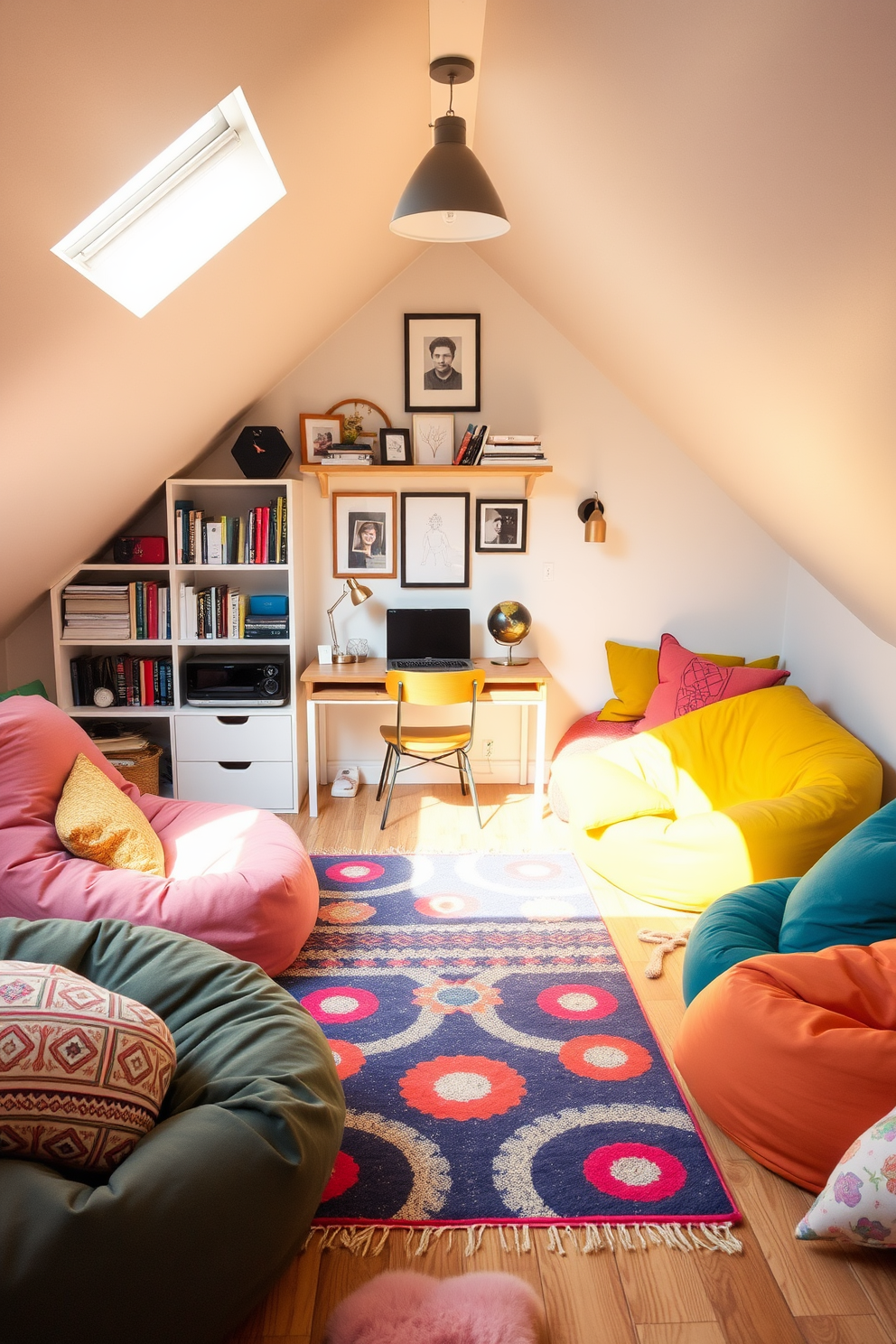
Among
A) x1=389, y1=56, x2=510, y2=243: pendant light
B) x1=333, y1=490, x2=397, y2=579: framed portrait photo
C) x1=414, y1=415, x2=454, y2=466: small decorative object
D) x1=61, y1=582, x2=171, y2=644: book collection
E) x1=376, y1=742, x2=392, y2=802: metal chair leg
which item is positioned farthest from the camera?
x1=333, y1=490, x2=397, y2=579: framed portrait photo

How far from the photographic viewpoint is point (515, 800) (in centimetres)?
466

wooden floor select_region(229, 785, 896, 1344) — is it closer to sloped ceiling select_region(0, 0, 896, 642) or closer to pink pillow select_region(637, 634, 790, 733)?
sloped ceiling select_region(0, 0, 896, 642)

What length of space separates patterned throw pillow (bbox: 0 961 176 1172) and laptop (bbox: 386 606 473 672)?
3.03 meters

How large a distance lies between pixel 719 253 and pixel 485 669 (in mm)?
2532

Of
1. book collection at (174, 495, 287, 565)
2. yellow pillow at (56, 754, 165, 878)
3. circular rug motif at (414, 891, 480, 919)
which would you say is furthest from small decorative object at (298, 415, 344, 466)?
circular rug motif at (414, 891, 480, 919)

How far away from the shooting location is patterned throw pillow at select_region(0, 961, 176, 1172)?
60.6 inches

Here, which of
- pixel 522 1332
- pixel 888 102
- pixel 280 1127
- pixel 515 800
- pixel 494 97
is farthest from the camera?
pixel 515 800

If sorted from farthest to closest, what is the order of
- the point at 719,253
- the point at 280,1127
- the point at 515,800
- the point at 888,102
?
the point at 515,800
the point at 719,253
the point at 280,1127
the point at 888,102

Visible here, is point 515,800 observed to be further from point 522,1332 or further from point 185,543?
point 522,1332

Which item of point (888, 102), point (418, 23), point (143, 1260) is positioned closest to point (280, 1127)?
point (143, 1260)

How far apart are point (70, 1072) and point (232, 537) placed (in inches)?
121

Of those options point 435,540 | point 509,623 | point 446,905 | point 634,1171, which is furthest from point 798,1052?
point 435,540

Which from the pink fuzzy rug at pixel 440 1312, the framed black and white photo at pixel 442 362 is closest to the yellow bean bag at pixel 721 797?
the pink fuzzy rug at pixel 440 1312

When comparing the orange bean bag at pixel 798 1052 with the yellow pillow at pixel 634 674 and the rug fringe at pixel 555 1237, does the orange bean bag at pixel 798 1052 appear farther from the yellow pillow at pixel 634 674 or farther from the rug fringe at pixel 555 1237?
the yellow pillow at pixel 634 674
